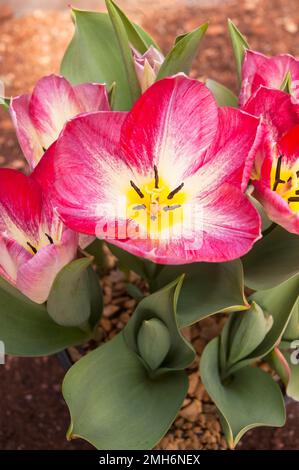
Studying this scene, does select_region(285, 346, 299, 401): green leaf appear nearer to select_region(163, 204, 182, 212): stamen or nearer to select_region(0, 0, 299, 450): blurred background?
select_region(163, 204, 182, 212): stamen

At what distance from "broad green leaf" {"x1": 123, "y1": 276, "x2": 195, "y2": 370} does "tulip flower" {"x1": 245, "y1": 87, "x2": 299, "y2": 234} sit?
0.41ft

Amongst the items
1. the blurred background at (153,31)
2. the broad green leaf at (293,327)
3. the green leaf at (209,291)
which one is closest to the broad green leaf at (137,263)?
the green leaf at (209,291)

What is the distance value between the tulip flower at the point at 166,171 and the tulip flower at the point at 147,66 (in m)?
0.09

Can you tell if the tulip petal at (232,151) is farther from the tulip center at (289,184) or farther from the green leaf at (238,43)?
the green leaf at (238,43)

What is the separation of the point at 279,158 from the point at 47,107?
244 millimetres

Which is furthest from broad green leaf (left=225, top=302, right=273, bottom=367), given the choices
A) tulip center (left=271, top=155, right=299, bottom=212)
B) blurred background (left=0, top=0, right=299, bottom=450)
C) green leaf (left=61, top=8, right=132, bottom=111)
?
blurred background (left=0, top=0, right=299, bottom=450)

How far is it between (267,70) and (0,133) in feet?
3.48

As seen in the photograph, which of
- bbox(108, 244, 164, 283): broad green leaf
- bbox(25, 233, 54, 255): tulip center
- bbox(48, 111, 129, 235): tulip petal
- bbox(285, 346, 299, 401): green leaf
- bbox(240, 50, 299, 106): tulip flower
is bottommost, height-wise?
bbox(285, 346, 299, 401): green leaf

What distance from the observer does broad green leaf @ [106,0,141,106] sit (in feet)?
2.33

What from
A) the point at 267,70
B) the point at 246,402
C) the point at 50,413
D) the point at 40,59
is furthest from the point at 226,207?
the point at 40,59

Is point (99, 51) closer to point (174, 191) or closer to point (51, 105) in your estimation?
point (51, 105)

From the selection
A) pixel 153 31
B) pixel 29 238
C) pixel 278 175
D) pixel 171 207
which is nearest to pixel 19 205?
pixel 29 238

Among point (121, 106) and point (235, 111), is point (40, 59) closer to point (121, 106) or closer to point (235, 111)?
point (121, 106)

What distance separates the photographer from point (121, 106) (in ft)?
2.77
